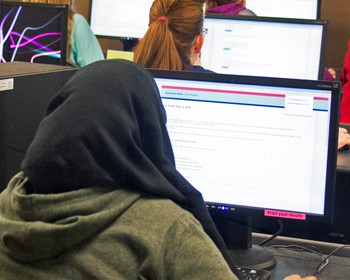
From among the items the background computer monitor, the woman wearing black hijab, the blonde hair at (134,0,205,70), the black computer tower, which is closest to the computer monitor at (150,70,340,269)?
the black computer tower

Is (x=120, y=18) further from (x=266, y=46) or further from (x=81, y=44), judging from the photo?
(x=266, y=46)

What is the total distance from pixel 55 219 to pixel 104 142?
113 millimetres

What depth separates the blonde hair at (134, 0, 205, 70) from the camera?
1842 millimetres

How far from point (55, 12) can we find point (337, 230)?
3.93ft

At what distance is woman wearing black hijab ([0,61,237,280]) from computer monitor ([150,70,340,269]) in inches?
19.7

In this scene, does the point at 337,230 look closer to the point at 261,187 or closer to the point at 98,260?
the point at 261,187

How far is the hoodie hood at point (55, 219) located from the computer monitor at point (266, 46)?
191cm

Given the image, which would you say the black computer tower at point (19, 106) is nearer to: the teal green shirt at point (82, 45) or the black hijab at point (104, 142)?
the black hijab at point (104, 142)

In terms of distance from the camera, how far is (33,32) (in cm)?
233

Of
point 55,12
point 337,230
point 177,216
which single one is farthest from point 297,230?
point 55,12

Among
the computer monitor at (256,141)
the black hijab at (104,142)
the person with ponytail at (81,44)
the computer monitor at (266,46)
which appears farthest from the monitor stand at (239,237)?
the person with ponytail at (81,44)

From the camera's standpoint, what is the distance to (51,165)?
2.81 feet

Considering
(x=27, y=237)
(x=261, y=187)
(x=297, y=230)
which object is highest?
(x=27, y=237)

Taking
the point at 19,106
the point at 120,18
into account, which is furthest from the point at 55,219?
the point at 120,18
